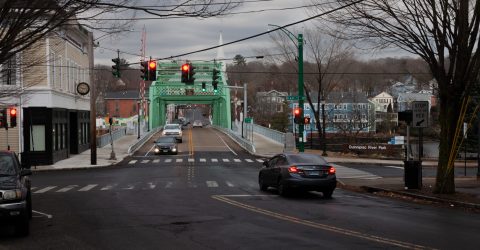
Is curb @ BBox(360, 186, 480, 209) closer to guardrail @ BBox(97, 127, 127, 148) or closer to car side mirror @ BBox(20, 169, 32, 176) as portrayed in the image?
car side mirror @ BBox(20, 169, 32, 176)

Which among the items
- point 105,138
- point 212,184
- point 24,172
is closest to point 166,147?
point 105,138

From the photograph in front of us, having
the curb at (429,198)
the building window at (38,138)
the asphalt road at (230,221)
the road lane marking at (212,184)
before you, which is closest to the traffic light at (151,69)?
the building window at (38,138)

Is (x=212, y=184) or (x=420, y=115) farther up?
(x=420, y=115)

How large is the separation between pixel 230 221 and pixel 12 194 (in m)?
4.77

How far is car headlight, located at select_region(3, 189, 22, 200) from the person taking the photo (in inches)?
432

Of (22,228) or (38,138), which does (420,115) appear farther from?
(38,138)

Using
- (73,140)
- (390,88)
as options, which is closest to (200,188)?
(73,140)

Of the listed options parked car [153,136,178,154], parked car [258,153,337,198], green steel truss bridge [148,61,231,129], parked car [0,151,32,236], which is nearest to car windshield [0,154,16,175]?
parked car [0,151,32,236]

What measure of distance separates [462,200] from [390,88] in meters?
151

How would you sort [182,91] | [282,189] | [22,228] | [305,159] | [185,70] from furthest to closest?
1. [182,91]
2. [185,70]
3. [305,159]
4. [282,189]
5. [22,228]

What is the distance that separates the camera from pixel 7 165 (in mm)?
12547

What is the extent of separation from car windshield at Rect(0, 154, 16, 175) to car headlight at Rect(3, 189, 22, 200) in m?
1.15

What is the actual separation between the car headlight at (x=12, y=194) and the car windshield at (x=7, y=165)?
1146 mm

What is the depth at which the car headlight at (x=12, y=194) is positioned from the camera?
11.0 meters
